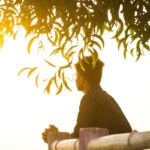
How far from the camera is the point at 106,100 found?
22.5ft

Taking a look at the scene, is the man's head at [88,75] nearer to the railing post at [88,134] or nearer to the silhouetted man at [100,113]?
the silhouetted man at [100,113]

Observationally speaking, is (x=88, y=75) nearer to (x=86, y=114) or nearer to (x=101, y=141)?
(x=86, y=114)

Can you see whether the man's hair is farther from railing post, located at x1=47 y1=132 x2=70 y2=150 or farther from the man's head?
railing post, located at x1=47 y1=132 x2=70 y2=150

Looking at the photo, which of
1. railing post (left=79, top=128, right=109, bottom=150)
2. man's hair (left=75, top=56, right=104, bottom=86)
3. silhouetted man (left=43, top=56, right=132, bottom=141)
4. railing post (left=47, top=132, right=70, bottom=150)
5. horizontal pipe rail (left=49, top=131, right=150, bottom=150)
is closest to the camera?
horizontal pipe rail (left=49, top=131, right=150, bottom=150)

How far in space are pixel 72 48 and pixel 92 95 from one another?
70.3 inches

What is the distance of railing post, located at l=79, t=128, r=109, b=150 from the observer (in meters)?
5.50

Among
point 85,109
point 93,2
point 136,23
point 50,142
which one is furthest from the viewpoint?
point 50,142

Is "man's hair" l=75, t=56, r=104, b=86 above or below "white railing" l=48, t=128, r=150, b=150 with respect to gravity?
above

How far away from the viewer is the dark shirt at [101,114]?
6738mm

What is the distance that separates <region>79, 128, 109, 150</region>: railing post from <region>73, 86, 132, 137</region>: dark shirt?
3.49 feet

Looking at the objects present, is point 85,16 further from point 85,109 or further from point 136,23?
point 85,109

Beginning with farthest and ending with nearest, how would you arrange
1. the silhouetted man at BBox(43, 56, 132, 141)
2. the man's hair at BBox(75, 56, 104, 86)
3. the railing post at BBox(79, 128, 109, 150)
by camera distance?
the man's hair at BBox(75, 56, 104, 86)
the silhouetted man at BBox(43, 56, 132, 141)
the railing post at BBox(79, 128, 109, 150)

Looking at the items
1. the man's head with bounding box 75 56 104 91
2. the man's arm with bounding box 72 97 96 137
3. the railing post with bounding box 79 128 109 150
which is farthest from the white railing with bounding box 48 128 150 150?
the man's head with bounding box 75 56 104 91

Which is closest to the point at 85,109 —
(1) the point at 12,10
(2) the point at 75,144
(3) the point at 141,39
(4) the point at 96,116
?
(4) the point at 96,116
